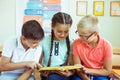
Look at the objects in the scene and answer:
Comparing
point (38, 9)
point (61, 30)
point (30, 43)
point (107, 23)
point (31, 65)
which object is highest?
point (38, 9)

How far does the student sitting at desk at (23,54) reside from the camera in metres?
1.78

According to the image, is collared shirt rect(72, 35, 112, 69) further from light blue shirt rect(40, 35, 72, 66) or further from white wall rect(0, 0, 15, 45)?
white wall rect(0, 0, 15, 45)

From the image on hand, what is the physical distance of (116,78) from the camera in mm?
2066

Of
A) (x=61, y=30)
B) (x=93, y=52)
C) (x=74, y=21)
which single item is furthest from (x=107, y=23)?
(x=61, y=30)

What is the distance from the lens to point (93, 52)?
198 centimetres

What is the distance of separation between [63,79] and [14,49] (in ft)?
1.59

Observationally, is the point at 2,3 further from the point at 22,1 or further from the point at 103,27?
the point at 103,27

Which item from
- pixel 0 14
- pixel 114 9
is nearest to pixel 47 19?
pixel 0 14

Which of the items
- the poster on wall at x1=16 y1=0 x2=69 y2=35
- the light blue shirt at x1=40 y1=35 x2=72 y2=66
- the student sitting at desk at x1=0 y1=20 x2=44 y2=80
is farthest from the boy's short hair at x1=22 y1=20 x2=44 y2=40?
the poster on wall at x1=16 y1=0 x2=69 y2=35

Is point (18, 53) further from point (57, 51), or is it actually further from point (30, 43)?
point (57, 51)

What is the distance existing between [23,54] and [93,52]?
60cm

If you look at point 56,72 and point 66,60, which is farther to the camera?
point 66,60

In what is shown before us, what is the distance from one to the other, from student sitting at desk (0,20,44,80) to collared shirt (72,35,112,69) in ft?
1.15

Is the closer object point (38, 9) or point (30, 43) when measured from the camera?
point (30, 43)
